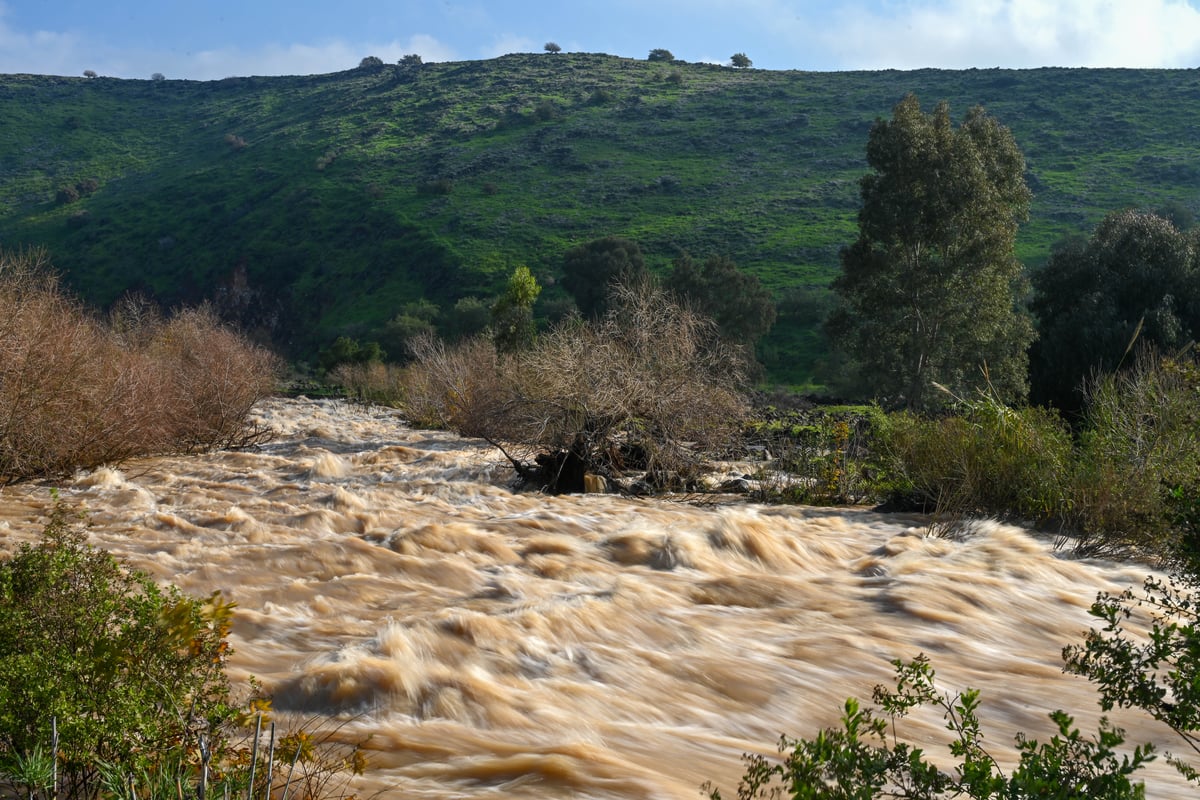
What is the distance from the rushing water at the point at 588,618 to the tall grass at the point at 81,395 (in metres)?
0.58

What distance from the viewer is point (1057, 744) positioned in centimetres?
270

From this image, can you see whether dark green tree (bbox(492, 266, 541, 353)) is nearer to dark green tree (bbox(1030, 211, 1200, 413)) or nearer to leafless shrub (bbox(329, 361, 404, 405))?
leafless shrub (bbox(329, 361, 404, 405))

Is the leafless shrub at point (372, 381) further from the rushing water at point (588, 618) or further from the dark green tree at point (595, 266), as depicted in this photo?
the rushing water at point (588, 618)

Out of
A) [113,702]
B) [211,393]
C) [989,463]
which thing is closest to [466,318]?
[211,393]

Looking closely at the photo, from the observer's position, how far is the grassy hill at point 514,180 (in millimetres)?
52594

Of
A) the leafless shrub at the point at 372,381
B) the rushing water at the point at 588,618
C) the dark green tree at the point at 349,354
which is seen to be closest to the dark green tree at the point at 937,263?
the rushing water at the point at 588,618

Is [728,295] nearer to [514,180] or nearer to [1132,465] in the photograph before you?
[1132,465]

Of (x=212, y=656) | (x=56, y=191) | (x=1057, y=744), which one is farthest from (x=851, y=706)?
(x=56, y=191)

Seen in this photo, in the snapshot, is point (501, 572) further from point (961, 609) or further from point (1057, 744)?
point (1057, 744)

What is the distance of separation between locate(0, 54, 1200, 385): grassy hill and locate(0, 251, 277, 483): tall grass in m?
25.4

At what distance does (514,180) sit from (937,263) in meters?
45.1

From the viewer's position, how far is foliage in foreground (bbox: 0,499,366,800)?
298 cm

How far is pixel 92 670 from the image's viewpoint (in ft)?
10.7

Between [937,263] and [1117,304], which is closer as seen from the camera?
[1117,304]
